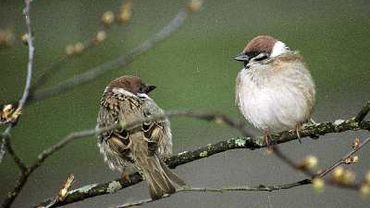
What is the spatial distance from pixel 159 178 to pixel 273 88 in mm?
818

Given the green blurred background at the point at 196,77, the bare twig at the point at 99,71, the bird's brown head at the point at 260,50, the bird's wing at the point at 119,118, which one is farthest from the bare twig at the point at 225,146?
the green blurred background at the point at 196,77

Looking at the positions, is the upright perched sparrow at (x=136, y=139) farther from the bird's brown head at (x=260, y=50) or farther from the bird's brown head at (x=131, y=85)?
the bird's brown head at (x=260, y=50)

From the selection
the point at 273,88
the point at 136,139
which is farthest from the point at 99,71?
the point at 273,88

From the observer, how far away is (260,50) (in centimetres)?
445

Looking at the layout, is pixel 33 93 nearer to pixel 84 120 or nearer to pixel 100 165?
pixel 100 165

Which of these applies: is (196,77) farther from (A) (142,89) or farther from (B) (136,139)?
(B) (136,139)

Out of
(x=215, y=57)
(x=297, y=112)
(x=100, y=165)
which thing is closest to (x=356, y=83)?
(x=215, y=57)

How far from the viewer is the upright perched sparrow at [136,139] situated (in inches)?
152

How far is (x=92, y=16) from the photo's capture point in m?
9.56

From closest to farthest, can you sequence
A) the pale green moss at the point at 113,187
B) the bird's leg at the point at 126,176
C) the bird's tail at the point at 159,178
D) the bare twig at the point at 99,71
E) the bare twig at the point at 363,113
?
the bare twig at the point at 99,71, the bare twig at the point at 363,113, the pale green moss at the point at 113,187, the bird's tail at the point at 159,178, the bird's leg at the point at 126,176

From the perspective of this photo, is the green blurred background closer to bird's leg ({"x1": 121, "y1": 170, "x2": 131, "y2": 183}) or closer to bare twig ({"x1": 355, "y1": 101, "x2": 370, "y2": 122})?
bird's leg ({"x1": 121, "y1": 170, "x2": 131, "y2": 183})

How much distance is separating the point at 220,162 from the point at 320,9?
9.64 ft

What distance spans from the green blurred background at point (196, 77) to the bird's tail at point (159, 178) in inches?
109

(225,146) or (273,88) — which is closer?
(225,146)
